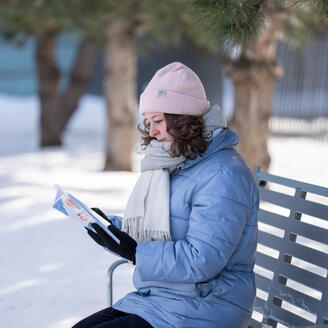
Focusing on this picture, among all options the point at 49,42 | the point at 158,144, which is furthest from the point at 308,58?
the point at 158,144

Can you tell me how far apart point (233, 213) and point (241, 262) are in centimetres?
22

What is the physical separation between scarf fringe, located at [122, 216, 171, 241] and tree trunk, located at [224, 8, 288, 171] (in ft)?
13.3

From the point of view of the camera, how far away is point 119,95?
798 centimetres

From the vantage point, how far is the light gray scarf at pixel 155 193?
1854 mm

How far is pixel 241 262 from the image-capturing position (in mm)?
1869

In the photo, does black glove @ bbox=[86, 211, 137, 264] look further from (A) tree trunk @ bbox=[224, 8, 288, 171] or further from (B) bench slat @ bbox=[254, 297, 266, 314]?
(A) tree trunk @ bbox=[224, 8, 288, 171]

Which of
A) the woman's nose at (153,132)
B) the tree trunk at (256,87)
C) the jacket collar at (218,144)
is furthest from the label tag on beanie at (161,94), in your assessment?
the tree trunk at (256,87)

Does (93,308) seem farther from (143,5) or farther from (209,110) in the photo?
(143,5)

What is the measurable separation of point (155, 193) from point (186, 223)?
144 mm

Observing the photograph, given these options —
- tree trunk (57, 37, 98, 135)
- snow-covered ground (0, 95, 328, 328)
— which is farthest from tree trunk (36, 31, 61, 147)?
snow-covered ground (0, 95, 328, 328)

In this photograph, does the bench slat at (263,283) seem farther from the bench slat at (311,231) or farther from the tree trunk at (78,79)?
the tree trunk at (78,79)

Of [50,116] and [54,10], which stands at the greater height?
[54,10]

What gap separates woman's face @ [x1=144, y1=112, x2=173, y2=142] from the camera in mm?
1922

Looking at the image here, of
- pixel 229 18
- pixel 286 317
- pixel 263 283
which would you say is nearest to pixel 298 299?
pixel 286 317
